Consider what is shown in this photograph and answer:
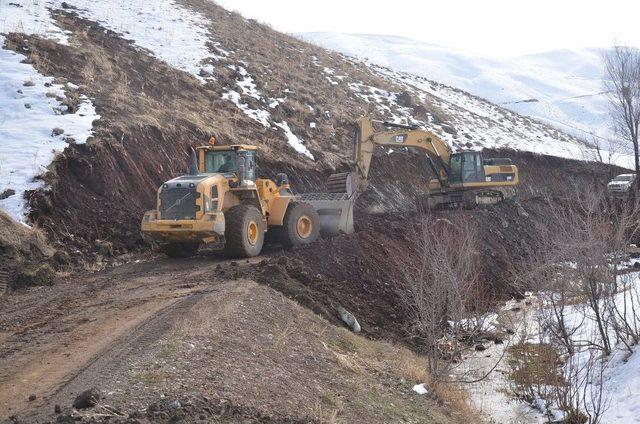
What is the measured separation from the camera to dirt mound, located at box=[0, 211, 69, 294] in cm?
1292

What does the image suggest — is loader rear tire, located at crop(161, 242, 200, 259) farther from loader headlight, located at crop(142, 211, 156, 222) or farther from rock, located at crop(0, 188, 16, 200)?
rock, located at crop(0, 188, 16, 200)

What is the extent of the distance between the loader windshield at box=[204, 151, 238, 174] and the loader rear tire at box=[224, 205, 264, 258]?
1142mm

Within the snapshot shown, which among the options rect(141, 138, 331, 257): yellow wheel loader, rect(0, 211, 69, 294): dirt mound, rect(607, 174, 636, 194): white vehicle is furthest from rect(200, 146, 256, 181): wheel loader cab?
rect(607, 174, 636, 194): white vehicle

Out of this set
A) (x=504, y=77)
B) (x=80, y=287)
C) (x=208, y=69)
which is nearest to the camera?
(x=80, y=287)

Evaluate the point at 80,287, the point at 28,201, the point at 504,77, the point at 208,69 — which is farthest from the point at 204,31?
the point at 504,77

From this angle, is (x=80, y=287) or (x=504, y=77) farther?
(x=504, y=77)

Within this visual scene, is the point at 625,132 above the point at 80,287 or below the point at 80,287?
above

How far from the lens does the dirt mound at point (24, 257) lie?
509 inches

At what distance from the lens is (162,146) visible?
2036 centimetres

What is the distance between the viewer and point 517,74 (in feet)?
269

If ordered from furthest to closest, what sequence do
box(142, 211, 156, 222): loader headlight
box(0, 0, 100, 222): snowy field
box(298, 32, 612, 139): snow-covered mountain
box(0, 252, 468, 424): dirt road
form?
1. box(298, 32, 612, 139): snow-covered mountain
2. box(0, 0, 100, 222): snowy field
3. box(142, 211, 156, 222): loader headlight
4. box(0, 252, 468, 424): dirt road

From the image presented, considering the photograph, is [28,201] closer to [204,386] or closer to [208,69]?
[204,386]

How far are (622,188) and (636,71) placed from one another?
556cm

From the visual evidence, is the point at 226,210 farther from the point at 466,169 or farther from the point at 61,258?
the point at 466,169
